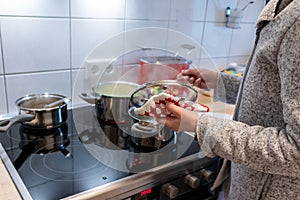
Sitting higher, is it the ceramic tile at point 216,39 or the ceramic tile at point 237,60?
the ceramic tile at point 216,39

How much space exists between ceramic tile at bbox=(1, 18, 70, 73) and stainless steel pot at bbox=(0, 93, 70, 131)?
0.35ft

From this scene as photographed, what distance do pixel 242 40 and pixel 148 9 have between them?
0.74 m

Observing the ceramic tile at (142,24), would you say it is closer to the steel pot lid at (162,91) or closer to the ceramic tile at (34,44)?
the ceramic tile at (34,44)

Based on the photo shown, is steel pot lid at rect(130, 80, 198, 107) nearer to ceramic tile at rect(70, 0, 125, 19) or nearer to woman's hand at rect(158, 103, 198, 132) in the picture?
woman's hand at rect(158, 103, 198, 132)

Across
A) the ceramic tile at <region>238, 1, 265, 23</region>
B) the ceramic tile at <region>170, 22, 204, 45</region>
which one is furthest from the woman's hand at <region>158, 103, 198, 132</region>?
the ceramic tile at <region>238, 1, 265, 23</region>

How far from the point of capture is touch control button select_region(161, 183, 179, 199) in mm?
744

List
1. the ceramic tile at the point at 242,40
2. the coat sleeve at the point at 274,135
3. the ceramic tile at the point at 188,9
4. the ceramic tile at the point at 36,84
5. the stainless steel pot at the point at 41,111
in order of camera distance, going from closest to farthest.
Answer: the coat sleeve at the point at 274,135 → the stainless steel pot at the point at 41,111 → the ceramic tile at the point at 36,84 → the ceramic tile at the point at 188,9 → the ceramic tile at the point at 242,40

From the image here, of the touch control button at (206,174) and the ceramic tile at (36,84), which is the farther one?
the ceramic tile at (36,84)

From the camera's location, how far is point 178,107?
646 mm

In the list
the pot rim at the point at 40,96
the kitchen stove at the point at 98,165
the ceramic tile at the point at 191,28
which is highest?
the ceramic tile at the point at 191,28

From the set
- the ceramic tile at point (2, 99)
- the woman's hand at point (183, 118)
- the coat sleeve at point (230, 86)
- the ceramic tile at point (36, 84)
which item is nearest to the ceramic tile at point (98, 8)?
the ceramic tile at point (36, 84)

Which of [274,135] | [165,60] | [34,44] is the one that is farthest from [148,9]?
[274,135]

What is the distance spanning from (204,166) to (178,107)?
28 centimetres

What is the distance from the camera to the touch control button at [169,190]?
0.74m
